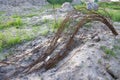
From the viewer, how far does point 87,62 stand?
5.59 m

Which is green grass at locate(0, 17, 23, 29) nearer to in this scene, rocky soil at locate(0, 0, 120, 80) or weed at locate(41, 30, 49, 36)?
weed at locate(41, 30, 49, 36)

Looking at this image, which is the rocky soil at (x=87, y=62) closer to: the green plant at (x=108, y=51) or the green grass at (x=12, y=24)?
the green plant at (x=108, y=51)

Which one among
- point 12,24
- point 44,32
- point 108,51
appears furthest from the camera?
point 12,24

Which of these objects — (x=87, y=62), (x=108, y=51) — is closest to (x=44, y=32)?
(x=108, y=51)

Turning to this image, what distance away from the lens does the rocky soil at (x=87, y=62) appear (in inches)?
213

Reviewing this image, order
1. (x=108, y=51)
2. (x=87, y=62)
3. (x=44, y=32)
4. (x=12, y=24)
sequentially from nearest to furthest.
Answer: (x=87, y=62) < (x=108, y=51) < (x=44, y=32) < (x=12, y=24)

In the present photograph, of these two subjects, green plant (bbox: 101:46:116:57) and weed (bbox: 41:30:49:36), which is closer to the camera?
green plant (bbox: 101:46:116:57)

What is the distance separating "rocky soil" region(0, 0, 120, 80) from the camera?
5.40 metres

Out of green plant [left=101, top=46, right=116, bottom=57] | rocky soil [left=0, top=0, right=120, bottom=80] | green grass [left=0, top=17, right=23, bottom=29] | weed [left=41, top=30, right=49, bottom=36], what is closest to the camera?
rocky soil [left=0, top=0, right=120, bottom=80]

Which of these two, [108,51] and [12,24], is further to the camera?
[12,24]

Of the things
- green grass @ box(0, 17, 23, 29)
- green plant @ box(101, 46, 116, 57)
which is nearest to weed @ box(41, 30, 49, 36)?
green grass @ box(0, 17, 23, 29)

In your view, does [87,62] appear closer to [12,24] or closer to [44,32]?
[44,32]

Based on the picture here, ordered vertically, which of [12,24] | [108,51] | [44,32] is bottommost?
[12,24]

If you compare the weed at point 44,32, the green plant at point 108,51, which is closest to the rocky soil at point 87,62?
the green plant at point 108,51
